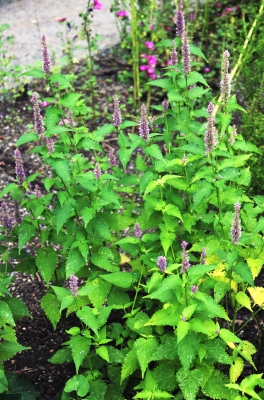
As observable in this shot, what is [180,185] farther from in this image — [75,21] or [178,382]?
[75,21]

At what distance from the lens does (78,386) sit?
250cm

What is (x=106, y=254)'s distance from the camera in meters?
2.96

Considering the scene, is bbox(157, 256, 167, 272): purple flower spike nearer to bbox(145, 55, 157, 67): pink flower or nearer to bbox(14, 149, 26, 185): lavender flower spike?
bbox(14, 149, 26, 185): lavender flower spike

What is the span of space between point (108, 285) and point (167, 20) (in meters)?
3.61

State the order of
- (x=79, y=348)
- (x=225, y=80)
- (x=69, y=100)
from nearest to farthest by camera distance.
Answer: (x=79, y=348) → (x=225, y=80) → (x=69, y=100)

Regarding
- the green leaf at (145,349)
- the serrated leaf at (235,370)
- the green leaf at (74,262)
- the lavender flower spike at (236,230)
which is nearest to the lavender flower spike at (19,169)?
the green leaf at (74,262)

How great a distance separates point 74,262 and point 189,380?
749 millimetres

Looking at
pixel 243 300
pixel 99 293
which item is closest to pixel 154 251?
pixel 99 293

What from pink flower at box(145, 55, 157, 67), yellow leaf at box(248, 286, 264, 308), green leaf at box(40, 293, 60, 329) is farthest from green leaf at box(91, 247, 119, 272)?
pink flower at box(145, 55, 157, 67)

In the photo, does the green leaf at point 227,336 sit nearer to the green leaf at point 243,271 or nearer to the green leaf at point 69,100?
the green leaf at point 243,271

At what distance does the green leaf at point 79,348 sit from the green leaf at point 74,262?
316 mm

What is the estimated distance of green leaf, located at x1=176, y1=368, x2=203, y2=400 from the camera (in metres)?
2.47

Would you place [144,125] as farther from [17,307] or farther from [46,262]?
[17,307]

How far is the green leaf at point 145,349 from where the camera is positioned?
8.47 feet
